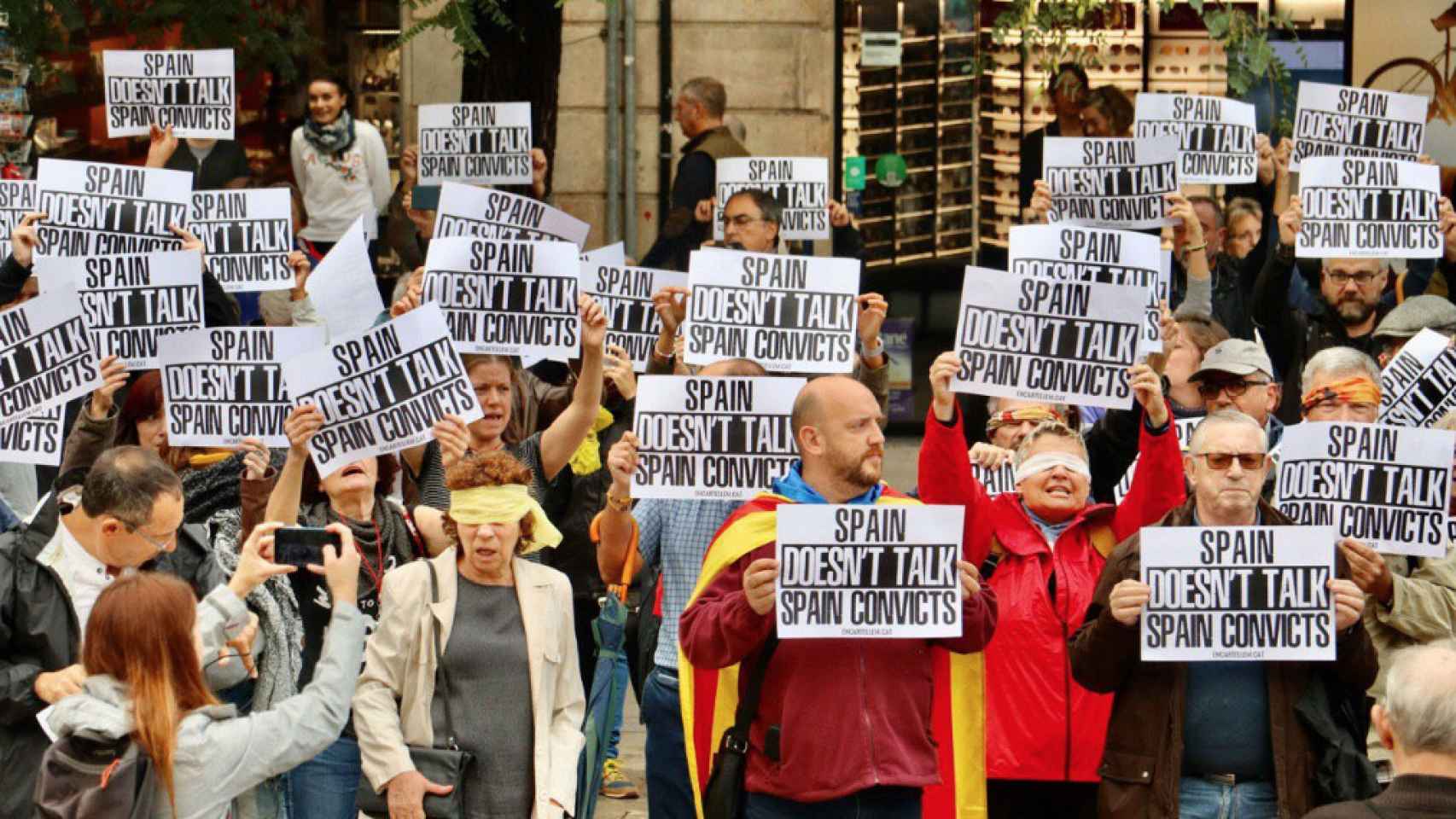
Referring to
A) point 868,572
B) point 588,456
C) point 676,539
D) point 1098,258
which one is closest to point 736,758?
point 868,572

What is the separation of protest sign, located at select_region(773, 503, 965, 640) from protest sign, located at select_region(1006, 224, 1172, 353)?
7.82 feet

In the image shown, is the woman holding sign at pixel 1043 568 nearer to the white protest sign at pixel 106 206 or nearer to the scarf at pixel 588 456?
the scarf at pixel 588 456

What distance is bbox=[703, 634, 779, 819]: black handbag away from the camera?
6762 millimetres

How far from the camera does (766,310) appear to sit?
913cm

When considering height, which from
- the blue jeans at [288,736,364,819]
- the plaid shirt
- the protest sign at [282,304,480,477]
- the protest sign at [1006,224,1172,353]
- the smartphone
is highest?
the protest sign at [1006,224,1172,353]

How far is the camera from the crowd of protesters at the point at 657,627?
6594mm

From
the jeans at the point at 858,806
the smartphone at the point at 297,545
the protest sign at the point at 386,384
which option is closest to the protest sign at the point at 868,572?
the jeans at the point at 858,806

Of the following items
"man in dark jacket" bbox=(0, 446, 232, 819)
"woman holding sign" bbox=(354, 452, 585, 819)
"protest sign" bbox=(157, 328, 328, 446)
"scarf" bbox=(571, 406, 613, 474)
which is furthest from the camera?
"scarf" bbox=(571, 406, 613, 474)

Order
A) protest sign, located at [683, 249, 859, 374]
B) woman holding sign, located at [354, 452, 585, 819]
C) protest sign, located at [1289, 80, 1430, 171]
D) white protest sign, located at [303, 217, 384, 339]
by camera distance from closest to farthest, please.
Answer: woman holding sign, located at [354, 452, 585, 819] → protest sign, located at [683, 249, 859, 374] → white protest sign, located at [303, 217, 384, 339] → protest sign, located at [1289, 80, 1430, 171]

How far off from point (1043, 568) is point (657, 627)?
1.36m

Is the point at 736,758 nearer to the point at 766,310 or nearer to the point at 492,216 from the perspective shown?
the point at 766,310

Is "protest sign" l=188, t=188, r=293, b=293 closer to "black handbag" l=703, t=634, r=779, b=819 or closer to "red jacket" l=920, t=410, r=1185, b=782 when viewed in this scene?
"red jacket" l=920, t=410, r=1185, b=782

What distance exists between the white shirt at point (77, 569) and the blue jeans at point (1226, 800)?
3082 mm

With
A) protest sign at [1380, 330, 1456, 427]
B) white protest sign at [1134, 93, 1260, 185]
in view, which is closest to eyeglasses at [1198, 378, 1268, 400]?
protest sign at [1380, 330, 1456, 427]
